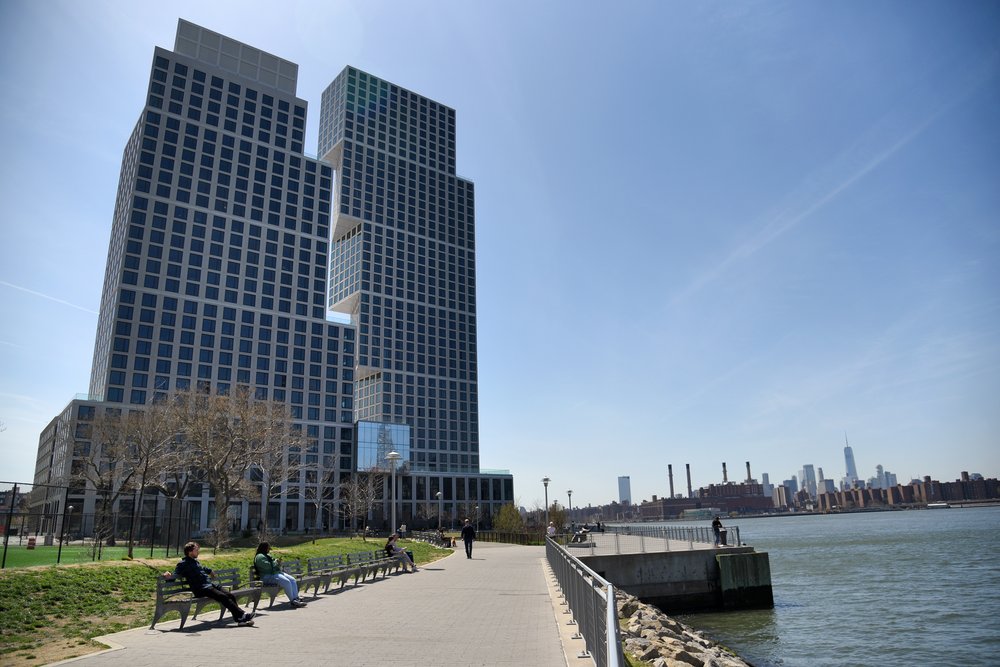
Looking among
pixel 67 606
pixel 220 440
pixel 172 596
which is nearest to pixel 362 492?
pixel 220 440

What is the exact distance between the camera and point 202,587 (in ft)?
37.4

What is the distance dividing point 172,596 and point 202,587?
0.99 metres

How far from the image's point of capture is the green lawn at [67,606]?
9695 mm

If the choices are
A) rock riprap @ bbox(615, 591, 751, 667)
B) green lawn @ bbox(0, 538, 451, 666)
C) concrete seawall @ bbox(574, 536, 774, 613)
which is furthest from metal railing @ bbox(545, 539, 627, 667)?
concrete seawall @ bbox(574, 536, 774, 613)

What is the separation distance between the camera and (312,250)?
106750mm

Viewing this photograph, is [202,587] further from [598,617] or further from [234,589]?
[598,617]

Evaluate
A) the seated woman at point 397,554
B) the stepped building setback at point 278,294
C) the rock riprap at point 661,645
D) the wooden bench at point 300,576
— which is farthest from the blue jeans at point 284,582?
the stepped building setback at point 278,294

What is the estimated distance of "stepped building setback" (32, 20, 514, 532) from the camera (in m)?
87.6

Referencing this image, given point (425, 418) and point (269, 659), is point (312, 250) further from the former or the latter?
point (269, 659)

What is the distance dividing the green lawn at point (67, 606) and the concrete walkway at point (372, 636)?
84 centimetres

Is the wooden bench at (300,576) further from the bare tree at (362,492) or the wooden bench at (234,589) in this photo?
the bare tree at (362,492)

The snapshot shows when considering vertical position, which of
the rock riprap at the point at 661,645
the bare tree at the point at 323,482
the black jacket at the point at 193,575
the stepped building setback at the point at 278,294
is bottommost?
the rock riprap at the point at 661,645

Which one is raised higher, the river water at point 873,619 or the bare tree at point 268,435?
the bare tree at point 268,435

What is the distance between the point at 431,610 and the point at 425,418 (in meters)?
124
